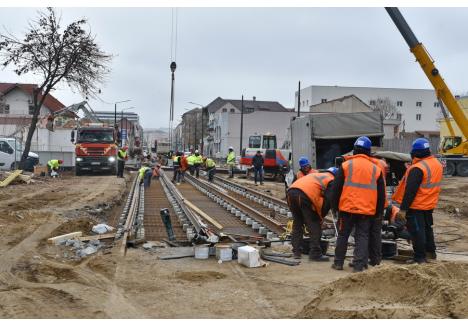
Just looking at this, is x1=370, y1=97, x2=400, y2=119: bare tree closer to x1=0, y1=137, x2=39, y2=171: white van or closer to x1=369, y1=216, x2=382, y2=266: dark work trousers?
x1=0, y1=137, x2=39, y2=171: white van

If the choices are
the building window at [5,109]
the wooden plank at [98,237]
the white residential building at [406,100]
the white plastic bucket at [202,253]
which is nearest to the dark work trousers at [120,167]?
the wooden plank at [98,237]

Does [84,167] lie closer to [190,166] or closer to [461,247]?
[190,166]

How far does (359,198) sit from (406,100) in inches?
3836

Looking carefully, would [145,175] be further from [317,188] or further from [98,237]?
[317,188]

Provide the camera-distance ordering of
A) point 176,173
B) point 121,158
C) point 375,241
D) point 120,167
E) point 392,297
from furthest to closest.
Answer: point 120,167 → point 121,158 → point 176,173 → point 375,241 → point 392,297

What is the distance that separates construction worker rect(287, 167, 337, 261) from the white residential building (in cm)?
8840

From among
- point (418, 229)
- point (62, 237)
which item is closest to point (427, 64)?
point (418, 229)

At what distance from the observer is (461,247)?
971cm

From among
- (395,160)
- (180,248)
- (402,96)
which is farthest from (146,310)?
(402,96)

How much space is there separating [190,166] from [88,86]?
9.49 m

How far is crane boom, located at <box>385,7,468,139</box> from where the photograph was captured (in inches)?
701

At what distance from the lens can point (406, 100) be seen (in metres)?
99.2

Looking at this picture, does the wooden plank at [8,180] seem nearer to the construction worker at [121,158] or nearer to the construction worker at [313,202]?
the construction worker at [121,158]

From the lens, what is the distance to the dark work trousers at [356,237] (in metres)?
7.02
